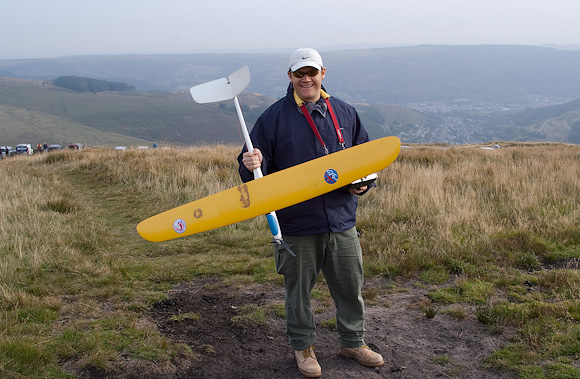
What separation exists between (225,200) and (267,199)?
0.48 m

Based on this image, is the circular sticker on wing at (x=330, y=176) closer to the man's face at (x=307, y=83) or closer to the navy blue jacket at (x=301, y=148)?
the navy blue jacket at (x=301, y=148)

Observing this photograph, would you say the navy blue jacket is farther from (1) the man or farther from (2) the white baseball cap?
(2) the white baseball cap

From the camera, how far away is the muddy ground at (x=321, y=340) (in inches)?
136

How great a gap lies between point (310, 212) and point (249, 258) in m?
3.07

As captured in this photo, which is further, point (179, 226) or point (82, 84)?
point (82, 84)

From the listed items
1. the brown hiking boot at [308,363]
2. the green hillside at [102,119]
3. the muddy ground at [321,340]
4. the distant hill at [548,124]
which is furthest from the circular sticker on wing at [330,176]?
the distant hill at [548,124]

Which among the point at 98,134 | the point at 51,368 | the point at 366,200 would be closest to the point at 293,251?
the point at 51,368

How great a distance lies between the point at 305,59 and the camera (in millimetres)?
3111

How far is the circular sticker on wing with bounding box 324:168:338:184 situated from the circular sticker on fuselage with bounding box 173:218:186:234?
1.29 metres

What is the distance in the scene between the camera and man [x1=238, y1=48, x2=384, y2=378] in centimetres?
317

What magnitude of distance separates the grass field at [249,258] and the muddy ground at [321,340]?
161 mm

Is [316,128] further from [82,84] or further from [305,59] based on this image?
[82,84]

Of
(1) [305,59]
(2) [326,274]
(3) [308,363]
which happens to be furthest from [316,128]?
(3) [308,363]

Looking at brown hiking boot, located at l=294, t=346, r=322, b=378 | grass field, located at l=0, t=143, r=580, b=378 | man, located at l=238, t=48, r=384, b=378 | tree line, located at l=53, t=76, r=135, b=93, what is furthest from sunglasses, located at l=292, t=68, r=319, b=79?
tree line, located at l=53, t=76, r=135, b=93
